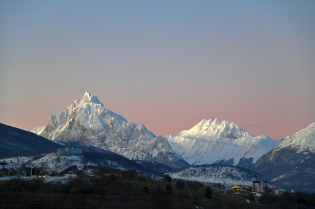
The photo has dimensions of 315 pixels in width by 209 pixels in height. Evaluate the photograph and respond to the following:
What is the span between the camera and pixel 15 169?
188m

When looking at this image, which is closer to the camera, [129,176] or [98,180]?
[98,180]

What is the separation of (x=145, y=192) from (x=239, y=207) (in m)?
20.4

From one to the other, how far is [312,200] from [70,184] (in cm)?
5569

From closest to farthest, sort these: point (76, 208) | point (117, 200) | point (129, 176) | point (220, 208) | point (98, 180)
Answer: point (76, 208), point (117, 200), point (220, 208), point (98, 180), point (129, 176)

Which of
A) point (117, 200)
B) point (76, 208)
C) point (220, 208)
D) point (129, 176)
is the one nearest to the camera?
point (76, 208)

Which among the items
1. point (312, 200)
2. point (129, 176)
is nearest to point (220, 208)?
point (312, 200)

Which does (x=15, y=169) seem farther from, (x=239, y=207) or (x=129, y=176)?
(x=239, y=207)

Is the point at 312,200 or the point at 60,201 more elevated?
the point at 312,200

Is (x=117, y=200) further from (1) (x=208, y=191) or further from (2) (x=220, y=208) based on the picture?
(1) (x=208, y=191)

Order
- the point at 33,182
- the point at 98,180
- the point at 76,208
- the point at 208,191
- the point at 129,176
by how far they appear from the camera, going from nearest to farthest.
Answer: the point at 76,208 < the point at 33,182 < the point at 98,180 < the point at 208,191 < the point at 129,176

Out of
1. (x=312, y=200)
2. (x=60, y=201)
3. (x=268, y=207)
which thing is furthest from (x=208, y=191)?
(x=60, y=201)

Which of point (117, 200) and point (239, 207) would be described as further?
point (239, 207)

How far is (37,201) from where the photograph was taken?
84.9 m

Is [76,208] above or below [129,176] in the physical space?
below
